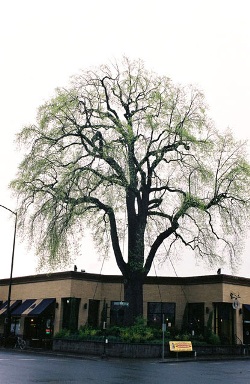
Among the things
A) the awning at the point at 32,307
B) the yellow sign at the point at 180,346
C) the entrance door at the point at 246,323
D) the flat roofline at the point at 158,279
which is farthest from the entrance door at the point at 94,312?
the entrance door at the point at 246,323

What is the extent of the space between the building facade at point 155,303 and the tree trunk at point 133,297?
500 centimetres

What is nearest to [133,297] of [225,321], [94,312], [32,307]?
[94,312]

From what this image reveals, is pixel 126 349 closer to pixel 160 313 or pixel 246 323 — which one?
pixel 160 313

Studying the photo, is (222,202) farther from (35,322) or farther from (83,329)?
(35,322)

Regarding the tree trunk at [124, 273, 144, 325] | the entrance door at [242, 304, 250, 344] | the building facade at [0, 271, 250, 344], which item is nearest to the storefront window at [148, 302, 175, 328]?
the building facade at [0, 271, 250, 344]

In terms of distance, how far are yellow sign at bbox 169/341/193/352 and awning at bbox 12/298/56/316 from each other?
12.9m

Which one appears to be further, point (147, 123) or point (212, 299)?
point (212, 299)

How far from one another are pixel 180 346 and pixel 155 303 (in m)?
9.56

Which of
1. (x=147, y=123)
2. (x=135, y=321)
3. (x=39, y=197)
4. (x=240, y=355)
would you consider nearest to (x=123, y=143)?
(x=147, y=123)

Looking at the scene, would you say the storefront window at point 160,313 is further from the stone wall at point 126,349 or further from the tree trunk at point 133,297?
the tree trunk at point 133,297

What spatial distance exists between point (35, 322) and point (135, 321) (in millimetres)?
13975

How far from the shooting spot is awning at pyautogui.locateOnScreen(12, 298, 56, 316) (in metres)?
40.3

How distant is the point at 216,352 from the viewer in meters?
34.6

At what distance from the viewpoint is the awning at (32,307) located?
132ft
